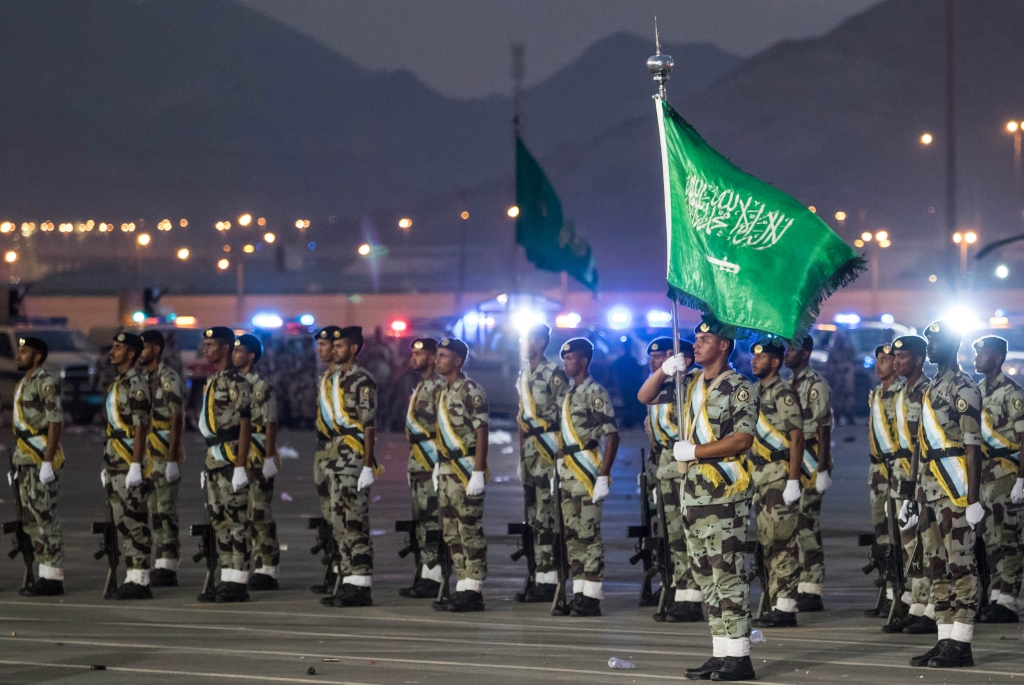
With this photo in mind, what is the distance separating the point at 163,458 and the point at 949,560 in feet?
20.6

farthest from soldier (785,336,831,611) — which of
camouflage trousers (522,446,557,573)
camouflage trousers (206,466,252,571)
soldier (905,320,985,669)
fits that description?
camouflage trousers (206,466,252,571)

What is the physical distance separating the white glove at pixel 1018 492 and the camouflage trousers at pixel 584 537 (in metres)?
2.77

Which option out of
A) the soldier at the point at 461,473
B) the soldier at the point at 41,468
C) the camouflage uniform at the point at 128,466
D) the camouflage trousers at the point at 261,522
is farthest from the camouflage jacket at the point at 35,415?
the soldier at the point at 461,473

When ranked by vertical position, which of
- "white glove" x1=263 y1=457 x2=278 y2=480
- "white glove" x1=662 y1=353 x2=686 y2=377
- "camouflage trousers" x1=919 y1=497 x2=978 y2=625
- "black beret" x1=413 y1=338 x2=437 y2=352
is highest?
"black beret" x1=413 y1=338 x2=437 y2=352

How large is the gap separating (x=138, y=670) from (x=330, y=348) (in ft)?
11.8

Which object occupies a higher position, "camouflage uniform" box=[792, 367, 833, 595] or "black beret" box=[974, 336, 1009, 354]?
"black beret" box=[974, 336, 1009, 354]

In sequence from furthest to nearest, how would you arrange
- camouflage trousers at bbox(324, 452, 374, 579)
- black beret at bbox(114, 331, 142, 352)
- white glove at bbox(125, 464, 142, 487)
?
1. black beret at bbox(114, 331, 142, 352)
2. white glove at bbox(125, 464, 142, 487)
3. camouflage trousers at bbox(324, 452, 374, 579)

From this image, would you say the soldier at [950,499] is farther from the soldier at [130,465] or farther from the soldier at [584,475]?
the soldier at [130,465]

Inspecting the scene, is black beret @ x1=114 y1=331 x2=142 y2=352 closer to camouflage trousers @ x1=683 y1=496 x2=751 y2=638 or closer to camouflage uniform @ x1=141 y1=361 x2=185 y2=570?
camouflage uniform @ x1=141 y1=361 x2=185 y2=570

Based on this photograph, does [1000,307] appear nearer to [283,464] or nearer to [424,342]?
[283,464]

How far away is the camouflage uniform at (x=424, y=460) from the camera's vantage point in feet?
40.5

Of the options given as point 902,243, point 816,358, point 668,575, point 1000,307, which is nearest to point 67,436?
point 816,358

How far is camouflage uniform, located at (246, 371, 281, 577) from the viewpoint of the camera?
41.3ft

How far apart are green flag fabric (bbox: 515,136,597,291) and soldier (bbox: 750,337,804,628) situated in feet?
17.7
